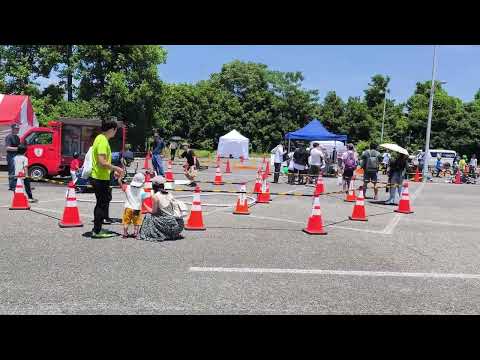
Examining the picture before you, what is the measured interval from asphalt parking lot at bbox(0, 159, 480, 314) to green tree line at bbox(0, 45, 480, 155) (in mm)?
27853

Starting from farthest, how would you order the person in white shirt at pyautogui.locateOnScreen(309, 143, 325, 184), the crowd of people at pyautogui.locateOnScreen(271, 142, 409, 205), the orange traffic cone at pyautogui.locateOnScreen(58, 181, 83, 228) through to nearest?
the person in white shirt at pyautogui.locateOnScreen(309, 143, 325, 184)
the crowd of people at pyautogui.locateOnScreen(271, 142, 409, 205)
the orange traffic cone at pyautogui.locateOnScreen(58, 181, 83, 228)

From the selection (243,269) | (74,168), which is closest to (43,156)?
(74,168)

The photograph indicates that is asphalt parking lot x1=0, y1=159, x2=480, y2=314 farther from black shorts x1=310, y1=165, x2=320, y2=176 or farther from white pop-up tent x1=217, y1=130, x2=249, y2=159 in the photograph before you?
white pop-up tent x1=217, y1=130, x2=249, y2=159

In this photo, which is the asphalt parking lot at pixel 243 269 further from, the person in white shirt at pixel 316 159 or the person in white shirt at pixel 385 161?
the person in white shirt at pixel 385 161

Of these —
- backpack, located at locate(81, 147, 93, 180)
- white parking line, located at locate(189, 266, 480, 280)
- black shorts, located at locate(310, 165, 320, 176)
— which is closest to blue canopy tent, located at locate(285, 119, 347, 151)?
black shorts, located at locate(310, 165, 320, 176)

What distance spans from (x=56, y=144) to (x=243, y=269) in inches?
482

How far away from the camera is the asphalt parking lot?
15.2 feet

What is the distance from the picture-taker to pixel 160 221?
24.9 ft

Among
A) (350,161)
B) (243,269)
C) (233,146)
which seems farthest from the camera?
(233,146)

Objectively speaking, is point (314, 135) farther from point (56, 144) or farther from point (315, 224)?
point (315, 224)

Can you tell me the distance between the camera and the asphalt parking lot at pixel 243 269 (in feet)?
15.2

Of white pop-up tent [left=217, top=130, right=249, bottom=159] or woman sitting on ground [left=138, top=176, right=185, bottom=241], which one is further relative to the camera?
white pop-up tent [left=217, top=130, right=249, bottom=159]
